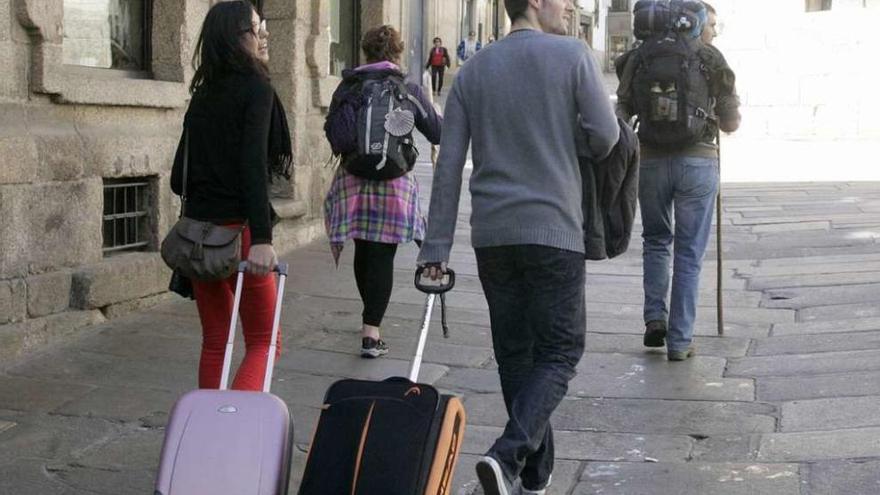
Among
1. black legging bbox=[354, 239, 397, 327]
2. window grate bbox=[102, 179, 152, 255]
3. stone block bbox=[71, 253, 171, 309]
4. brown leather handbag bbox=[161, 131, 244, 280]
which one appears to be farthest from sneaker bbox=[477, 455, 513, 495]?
window grate bbox=[102, 179, 152, 255]

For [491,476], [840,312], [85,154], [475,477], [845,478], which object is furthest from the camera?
[840,312]

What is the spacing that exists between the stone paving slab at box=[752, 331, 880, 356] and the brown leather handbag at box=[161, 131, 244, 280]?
3.48m

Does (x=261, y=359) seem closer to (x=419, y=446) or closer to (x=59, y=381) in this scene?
(x=419, y=446)

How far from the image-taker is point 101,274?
770 centimetres

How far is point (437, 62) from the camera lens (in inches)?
1390

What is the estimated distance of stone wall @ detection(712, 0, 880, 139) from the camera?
21.5 metres

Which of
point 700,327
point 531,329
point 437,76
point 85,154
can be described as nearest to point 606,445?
point 531,329

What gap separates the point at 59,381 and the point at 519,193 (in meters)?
3.03

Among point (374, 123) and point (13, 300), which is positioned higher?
point (374, 123)

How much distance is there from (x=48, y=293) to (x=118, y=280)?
66cm

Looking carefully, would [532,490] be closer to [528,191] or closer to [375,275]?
[528,191]

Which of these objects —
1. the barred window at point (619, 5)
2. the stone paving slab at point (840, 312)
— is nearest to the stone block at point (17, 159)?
the stone paving slab at point (840, 312)

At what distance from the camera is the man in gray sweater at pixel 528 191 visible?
14.2ft

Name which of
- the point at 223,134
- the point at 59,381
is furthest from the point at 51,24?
the point at 223,134
